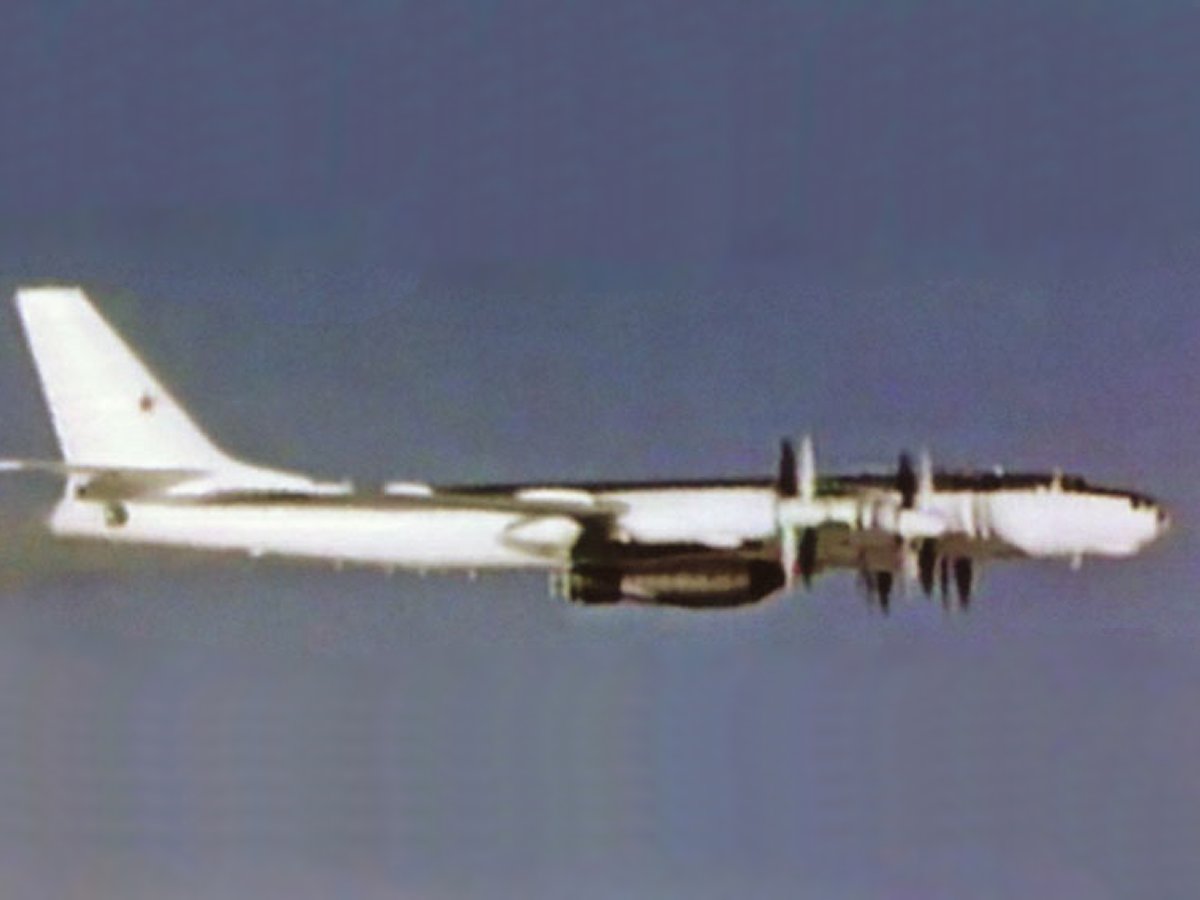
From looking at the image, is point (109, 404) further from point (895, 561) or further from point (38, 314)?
point (895, 561)

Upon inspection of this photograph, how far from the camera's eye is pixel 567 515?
135 feet

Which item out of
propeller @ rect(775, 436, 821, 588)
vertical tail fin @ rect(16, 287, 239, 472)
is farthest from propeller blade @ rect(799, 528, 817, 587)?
vertical tail fin @ rect(16, 287, 239, 472)

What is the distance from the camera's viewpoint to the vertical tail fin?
141ft

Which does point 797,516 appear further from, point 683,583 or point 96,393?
point 96,393

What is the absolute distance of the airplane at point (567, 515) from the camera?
3850cm

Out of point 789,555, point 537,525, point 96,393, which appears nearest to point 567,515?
point 537,525

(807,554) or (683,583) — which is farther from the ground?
(807,554)

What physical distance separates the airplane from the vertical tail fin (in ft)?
0.11

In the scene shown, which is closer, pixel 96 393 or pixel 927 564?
pixel 927 564

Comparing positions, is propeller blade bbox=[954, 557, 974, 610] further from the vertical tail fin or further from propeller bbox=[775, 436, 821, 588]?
the vertical tail fin

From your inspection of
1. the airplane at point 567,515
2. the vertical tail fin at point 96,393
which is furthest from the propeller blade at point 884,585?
the vertical tail fin at point 96,393

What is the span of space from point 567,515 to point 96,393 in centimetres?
1022

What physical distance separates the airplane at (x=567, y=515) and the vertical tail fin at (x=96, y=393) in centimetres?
3

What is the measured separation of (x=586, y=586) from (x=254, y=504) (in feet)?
25.6
